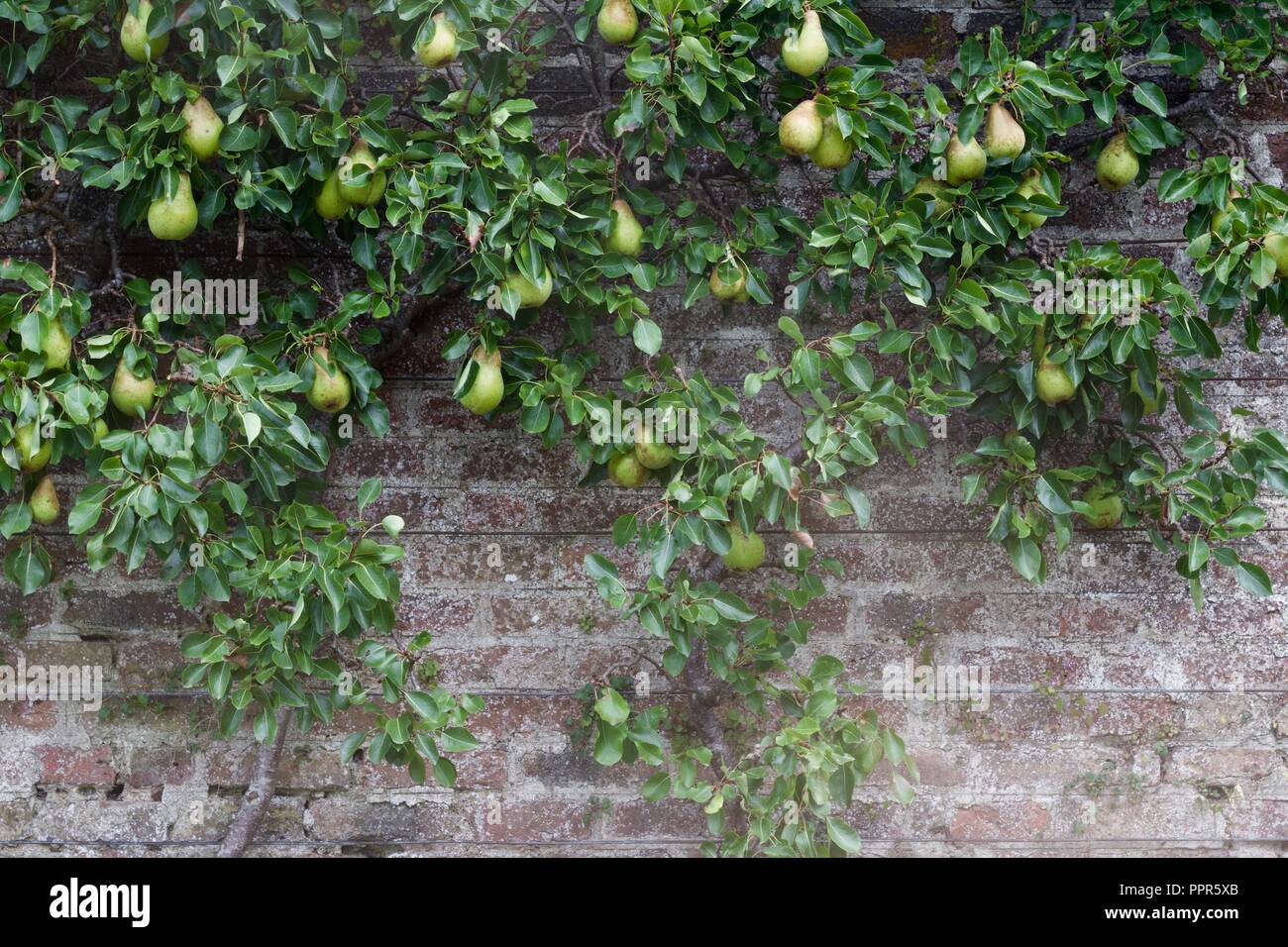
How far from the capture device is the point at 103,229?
81.7 inches

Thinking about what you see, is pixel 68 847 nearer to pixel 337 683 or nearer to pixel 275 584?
pixel 337 683

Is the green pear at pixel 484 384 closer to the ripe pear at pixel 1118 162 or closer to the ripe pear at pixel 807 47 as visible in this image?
the ripe pear at pixel 807 47

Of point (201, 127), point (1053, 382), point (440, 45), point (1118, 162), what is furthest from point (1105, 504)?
point (201, 127)

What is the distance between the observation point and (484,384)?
6.18 feet

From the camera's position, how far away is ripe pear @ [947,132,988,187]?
1.86 metres

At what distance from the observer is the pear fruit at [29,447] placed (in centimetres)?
180

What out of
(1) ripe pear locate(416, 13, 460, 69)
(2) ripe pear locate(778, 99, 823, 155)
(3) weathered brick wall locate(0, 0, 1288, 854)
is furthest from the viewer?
(3) weathered brick wall locate(0, 0, 1288, 854)

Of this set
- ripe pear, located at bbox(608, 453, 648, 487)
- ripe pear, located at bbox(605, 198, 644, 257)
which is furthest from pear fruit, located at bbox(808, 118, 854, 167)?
ripe pear, located at bbox(608, 453, 648, 487)

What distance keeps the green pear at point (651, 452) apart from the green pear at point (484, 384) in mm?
273

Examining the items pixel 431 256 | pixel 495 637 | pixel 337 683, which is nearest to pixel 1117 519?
pixel 495 637

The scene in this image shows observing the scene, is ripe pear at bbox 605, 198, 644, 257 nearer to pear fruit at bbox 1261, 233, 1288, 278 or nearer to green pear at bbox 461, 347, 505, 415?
green pear at bbox 461, 347, 505, 415

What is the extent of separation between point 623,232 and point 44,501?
3.92 ft

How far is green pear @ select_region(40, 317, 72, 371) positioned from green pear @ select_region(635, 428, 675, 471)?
1.02 meters

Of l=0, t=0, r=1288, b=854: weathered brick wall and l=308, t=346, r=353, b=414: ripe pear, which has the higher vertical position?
l=308, t=346, r=353, b=414: ripe pear
